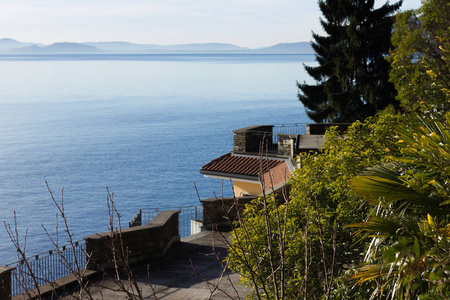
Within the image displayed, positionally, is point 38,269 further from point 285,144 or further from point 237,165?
point 285,144

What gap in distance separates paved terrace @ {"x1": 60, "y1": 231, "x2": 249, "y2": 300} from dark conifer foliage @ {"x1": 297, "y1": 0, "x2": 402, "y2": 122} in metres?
Result: 32.2

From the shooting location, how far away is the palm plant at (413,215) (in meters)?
6.05

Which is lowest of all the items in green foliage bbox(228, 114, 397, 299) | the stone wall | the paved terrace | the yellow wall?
the yellow wall

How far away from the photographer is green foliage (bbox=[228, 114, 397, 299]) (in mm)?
8805

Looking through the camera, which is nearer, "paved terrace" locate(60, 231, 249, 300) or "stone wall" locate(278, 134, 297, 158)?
"paved terrace" locate(60, 231, 249, 300)

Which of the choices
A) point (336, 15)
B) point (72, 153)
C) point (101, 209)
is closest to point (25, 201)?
point (101, 209)

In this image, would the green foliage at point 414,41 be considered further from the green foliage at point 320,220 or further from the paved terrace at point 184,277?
the green foliage at point 320,220

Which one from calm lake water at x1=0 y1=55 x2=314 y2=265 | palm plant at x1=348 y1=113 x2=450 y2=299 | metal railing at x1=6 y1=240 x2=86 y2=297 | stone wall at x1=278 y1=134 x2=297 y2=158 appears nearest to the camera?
metal railing at x1=6 y1=240 x2=86 y2=297

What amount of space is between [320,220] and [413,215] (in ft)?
5.06

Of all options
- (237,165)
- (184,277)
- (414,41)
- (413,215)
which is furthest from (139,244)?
(414,41)

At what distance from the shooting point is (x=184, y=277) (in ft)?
48.6

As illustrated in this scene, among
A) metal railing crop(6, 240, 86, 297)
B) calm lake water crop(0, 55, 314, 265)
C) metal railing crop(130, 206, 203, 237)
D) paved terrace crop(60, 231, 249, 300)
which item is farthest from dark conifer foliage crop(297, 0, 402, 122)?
paved terrace crop(60, 231, 249, 300)

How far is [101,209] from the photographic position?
3125 inches

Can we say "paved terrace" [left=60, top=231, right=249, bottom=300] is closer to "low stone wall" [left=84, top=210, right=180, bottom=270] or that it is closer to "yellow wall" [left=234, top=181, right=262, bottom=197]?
"low stone wall" [left=84, top=210, right=180, bottom=270]
